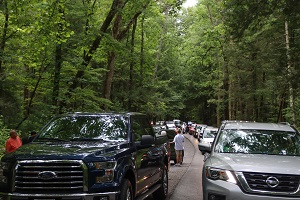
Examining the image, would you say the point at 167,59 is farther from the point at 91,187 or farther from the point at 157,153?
the point at 91,187

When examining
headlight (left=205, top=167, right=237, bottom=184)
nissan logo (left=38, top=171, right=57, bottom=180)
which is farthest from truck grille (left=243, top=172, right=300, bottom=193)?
nissan logo (left=38, top=171, right=57, bottom=180)

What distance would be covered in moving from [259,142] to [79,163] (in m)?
3.71

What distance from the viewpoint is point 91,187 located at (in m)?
5.29

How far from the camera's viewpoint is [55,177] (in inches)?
206

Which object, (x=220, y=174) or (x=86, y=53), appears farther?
(x=86, y=53)

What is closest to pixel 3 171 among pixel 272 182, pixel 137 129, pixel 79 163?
pixel 79 163

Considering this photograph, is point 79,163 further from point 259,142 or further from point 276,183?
point 259,142

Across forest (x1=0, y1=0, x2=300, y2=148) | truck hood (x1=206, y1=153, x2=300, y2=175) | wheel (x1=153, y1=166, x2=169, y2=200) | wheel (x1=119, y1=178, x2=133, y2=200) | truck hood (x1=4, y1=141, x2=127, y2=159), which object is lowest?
wheel (x1=153, y1=166, x2=169, y2=200)

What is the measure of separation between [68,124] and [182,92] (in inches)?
2175

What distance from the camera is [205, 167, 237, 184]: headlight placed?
228 inches

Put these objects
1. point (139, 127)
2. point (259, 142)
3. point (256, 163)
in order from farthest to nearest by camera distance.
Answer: point (139, 127)
point (259, 142)
point (256, 163)

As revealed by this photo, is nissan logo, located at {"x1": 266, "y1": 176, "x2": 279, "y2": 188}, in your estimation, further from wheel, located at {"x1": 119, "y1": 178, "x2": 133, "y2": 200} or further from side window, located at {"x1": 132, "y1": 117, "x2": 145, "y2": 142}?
side window, located at {"x1": 132, "y1": 117, "x2": 145, "y2": 142}

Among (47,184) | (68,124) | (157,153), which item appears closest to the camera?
(47,184)

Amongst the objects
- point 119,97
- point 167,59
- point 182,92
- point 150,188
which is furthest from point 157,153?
point 182,92
